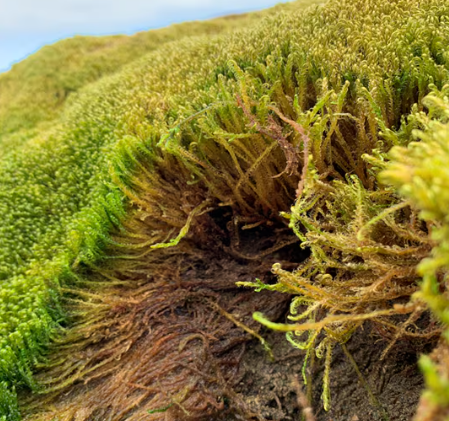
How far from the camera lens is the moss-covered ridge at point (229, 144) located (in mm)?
984

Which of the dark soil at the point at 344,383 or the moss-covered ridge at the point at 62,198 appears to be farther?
the moss-covered ridge at the point at 62,198

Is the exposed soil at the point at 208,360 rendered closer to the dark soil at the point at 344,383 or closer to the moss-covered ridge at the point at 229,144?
the dark soil at the point at 344,383

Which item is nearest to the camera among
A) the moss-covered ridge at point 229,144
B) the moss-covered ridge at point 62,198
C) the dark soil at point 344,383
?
the dark soil at point 344,383

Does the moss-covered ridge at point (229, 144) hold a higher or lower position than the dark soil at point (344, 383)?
higher

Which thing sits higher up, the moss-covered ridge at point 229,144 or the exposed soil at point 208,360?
the moss-covered ridge at point 229,144

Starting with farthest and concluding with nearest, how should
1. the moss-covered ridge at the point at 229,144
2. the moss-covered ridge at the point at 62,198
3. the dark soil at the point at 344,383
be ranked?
the moss-covered ridge at the point at 62,198
the moss-covered ridge at the point at 229,144
the dark soil at the point at 344,383

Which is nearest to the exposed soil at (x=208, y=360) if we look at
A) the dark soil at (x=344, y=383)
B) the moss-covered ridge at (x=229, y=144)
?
the dark soil at (x=344, y=383)

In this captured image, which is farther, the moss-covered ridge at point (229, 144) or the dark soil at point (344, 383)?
the moss-covered ridge at point (229, 144)

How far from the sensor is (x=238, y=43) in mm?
1578

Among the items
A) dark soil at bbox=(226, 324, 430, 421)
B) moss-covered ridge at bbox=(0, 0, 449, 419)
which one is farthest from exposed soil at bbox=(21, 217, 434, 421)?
moss-covered ridge at bbox=(0, 0, 449, 419)

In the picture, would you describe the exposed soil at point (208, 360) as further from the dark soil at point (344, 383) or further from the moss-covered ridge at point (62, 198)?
the moss-covered ridge at point (62, 198)

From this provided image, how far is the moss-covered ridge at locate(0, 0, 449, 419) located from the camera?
38.8 inches

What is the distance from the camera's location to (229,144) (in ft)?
3.54

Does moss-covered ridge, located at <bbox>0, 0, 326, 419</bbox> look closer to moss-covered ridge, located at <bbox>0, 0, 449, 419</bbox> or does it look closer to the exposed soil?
moss-covered ridge, located at <bbox>0, 0, 449, 419</bbox>
